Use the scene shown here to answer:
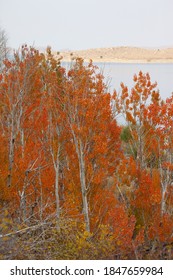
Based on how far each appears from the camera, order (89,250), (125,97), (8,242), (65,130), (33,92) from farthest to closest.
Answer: (33,92), (125,97), (65,130), (89,250), (8,242)

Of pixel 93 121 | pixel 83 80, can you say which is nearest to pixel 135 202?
pixel 93 121

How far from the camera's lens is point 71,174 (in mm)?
20344

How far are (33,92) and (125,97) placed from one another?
20.4 feet

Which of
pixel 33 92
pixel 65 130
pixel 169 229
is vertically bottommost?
pixel 169 229

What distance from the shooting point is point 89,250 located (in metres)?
12.2

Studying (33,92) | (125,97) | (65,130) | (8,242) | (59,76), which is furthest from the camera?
(33,92)

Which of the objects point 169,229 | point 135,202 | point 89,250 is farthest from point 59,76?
point 89,250

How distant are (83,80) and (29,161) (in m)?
4.35
